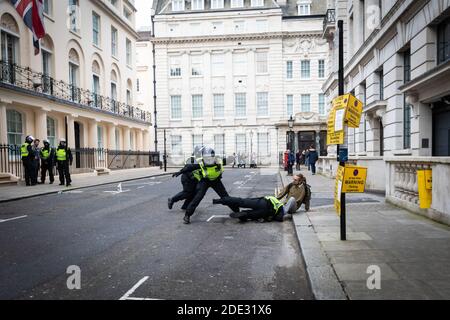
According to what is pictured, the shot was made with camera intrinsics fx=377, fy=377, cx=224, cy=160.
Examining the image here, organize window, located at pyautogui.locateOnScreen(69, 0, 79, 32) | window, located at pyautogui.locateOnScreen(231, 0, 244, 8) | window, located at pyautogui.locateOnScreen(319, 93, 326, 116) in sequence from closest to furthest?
window, located at pyautogui.locateOnScreen(69, 0, 79, 32), window, located at pyautogui.locateOnScreen(319, 93, 326, 116), window, located at pyautogui.locateOnScreen(231, 0, 244, 8)

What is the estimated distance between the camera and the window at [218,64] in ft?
149

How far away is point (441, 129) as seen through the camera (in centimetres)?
1087

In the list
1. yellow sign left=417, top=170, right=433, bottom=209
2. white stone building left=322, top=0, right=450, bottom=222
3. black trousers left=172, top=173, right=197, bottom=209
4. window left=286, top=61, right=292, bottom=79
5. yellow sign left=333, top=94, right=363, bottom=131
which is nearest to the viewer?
yellow sign left=333, top=94, right=363, bottom=131

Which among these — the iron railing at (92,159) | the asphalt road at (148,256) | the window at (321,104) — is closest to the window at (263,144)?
the window at (321,104)

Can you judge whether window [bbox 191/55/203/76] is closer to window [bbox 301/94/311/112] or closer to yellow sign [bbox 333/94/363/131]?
window [bbox 301/94/311/112]

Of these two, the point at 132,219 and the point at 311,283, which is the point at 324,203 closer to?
the point at 132,219

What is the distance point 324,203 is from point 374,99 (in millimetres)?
7460

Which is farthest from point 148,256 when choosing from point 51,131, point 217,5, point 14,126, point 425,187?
point 217,5

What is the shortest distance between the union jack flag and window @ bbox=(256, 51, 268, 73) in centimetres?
2892

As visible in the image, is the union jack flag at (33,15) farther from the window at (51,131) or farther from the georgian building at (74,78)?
the window at (51,131)

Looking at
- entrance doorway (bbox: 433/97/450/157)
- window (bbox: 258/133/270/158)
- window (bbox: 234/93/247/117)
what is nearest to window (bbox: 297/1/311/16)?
window (bbox: 234/93/247/117)

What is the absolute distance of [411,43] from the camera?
1191cm

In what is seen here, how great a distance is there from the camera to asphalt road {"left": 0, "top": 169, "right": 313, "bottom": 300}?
4051 millimetres

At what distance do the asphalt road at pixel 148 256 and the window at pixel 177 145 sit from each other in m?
36.8
